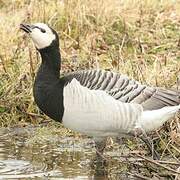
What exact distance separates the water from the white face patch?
50.6 inches

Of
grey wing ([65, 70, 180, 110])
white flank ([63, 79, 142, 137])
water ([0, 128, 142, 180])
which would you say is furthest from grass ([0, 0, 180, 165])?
white flank ([63, 79, 142, 137])

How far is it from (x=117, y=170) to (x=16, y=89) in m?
2.67

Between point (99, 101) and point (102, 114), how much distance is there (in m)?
0.14

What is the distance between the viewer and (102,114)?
721 centimetres

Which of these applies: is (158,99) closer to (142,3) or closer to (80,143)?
A: (80,143)

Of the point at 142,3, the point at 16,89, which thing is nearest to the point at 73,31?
the point at 142,3

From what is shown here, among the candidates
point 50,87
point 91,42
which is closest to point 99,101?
point 50,87

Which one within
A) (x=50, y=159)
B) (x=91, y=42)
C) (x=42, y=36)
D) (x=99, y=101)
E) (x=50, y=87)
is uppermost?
(x=42, y=36)

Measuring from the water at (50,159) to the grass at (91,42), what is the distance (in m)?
0.67

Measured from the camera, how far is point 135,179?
708 cm

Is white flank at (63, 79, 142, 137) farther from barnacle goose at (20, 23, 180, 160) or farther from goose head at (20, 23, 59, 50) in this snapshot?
goose head at (20, 23, 59, 50)

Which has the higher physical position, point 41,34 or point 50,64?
point 41,34

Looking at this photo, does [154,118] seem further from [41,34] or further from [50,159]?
[41,34]

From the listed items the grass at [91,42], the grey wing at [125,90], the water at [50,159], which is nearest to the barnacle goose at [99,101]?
the grey wing at [125,90]
